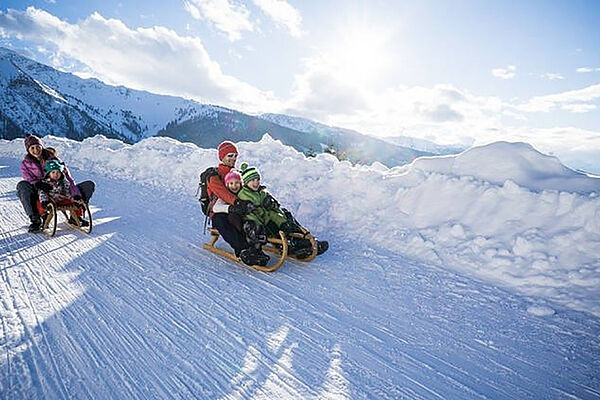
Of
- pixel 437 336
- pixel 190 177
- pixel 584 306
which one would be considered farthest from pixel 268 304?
pixel 190 177

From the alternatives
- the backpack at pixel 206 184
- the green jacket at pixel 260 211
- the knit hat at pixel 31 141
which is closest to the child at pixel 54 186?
the knit hat at pixel 31 141

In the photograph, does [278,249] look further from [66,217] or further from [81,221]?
[66,217]

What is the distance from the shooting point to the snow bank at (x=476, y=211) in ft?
15.0

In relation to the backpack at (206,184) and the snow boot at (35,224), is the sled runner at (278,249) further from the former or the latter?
the snow boot at (35,224)

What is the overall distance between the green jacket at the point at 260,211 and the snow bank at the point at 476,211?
1.60 meters

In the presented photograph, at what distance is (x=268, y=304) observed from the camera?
3676 millimetres

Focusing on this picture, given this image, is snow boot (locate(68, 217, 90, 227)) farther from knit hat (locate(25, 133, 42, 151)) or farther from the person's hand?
knit hat (locate(25, 133, 42, 151))

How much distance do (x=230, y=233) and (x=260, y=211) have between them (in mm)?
521

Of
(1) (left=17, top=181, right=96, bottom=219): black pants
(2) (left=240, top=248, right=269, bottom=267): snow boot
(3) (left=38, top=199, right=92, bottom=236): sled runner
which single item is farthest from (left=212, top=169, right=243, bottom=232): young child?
(1) (left=17, top=181, right=96, bottom=219): black pants

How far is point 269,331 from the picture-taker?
10.4ft

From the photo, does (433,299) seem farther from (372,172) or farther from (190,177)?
(190,177)

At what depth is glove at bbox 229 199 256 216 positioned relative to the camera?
4.65 m

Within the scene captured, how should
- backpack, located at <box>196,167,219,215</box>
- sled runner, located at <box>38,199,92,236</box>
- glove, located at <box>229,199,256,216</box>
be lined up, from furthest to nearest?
sled runner, located at <box>38,199,92,236</box>
backpack, located at <box>196,167,219,215</box>
glove, located at <box>229,199,256,216</box>

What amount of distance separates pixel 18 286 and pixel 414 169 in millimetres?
6820
